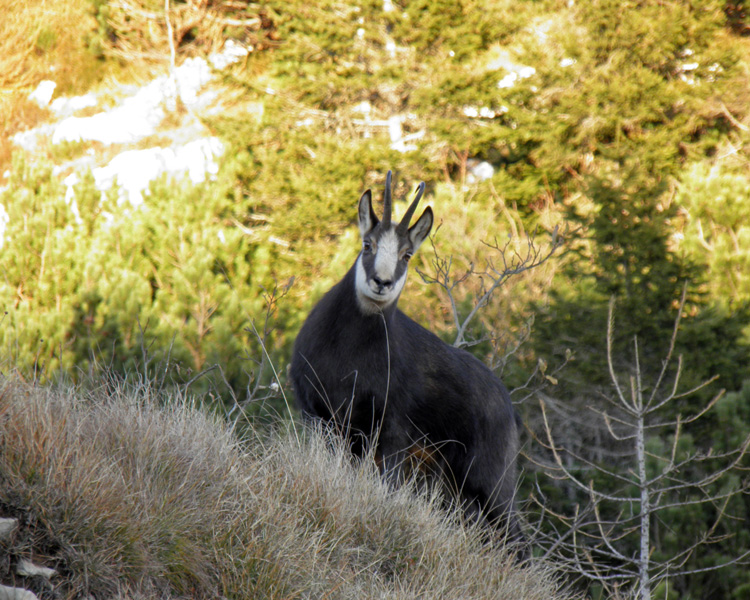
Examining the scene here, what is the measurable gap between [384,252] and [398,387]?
2.88ft

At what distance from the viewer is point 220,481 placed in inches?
133

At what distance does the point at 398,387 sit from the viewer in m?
4.93

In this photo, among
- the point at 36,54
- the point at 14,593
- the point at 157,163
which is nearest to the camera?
the point at 14,593

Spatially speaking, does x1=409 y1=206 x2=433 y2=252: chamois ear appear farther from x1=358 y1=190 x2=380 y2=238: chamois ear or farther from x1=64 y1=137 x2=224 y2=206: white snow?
x1=64 y1=137 x2=224 y2=206: white snow

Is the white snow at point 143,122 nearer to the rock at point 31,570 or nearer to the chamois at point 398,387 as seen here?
the chamois at point 398,387

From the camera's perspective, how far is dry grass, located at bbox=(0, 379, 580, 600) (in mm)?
2764

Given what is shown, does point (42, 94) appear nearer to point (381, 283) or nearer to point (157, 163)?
point (157, 163)

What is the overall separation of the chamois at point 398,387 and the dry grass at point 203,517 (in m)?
0.64

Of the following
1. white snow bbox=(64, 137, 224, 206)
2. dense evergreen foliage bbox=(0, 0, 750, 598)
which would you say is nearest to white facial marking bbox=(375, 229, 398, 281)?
dense evergreen foliage bbox=(0, 0, 750, 598)

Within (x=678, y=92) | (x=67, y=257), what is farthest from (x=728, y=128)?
(x=67, y=257)

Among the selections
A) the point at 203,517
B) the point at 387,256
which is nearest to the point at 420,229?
the point at 387,256

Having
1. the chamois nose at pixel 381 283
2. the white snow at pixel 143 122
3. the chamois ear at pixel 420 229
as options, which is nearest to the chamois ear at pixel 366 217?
the chamois ear at pixel 420 229

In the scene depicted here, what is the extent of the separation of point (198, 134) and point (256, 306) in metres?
15.0

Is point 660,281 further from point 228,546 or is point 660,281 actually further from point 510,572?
point 228,546
